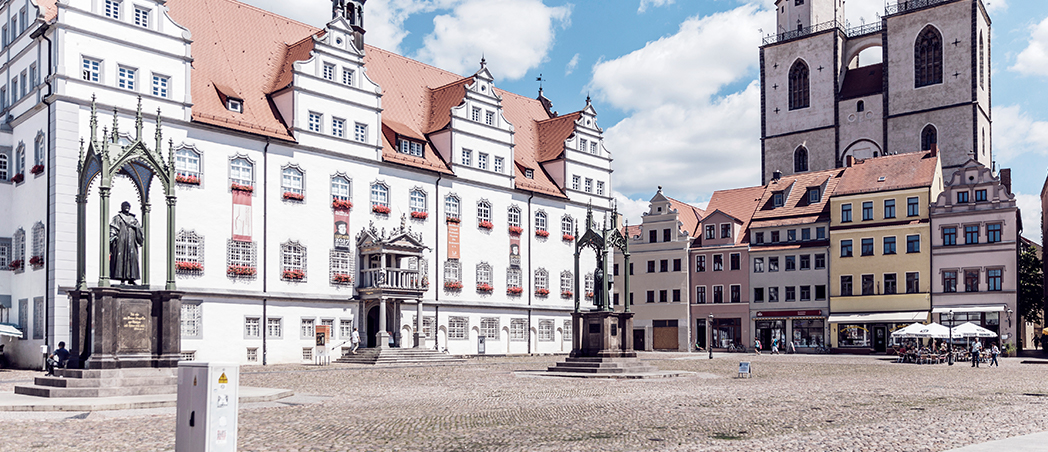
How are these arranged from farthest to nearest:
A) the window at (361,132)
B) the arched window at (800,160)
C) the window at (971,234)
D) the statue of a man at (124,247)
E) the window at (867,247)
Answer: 1. the arched window at (800,160)
2. the window at (867,247)
3. the window at (971,234)
4. the window at (361,132)
5. the statue of a man at (124,247)

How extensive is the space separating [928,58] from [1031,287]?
22447mm

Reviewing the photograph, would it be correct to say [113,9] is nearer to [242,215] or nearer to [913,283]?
[242,215]

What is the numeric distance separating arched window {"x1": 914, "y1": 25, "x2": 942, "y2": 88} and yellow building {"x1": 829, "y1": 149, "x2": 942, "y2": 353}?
15.0m

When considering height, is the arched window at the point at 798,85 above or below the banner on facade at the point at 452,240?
above

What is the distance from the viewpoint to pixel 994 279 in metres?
58.7

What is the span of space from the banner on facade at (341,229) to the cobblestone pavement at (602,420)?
1902 cm

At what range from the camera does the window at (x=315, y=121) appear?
146 feet

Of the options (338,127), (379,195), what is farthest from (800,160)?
(338,127)

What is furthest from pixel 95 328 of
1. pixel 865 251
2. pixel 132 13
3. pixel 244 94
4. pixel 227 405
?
pixel 865 251

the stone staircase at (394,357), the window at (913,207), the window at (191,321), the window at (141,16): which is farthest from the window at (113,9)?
the window at (913,207)

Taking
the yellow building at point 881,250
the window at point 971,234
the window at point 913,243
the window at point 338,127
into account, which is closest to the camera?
the window at point 338,127

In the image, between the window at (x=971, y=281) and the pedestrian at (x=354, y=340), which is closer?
the pedestrian at (x=354, y=340)

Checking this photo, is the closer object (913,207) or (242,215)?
(242,215)

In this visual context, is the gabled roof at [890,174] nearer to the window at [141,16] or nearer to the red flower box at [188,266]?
the red flower box at [188,266]
